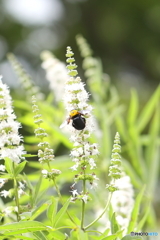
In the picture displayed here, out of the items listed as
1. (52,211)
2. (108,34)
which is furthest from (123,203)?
(108,34)

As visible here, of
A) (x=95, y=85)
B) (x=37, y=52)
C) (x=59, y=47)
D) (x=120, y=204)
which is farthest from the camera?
(x=59, y=47)

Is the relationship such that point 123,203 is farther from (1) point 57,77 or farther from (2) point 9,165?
(1) point 57,77

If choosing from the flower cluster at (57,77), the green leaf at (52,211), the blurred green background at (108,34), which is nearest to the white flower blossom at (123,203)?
the green leaf at (52,211)

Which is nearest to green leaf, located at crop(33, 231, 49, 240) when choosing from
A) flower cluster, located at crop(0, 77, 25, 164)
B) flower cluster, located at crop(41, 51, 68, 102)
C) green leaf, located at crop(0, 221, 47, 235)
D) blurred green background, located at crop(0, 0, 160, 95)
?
green leaf, located at crop(0, 221, 47, 235)

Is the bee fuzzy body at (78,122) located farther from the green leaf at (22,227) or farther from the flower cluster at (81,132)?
the green leaf at (22,227)

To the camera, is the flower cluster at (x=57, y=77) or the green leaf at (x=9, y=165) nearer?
the green leaf at (x=9, y=165)

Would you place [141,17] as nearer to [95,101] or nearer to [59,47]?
[59,47]

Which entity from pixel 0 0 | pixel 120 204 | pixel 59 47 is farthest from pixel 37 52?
pixel 120 204
